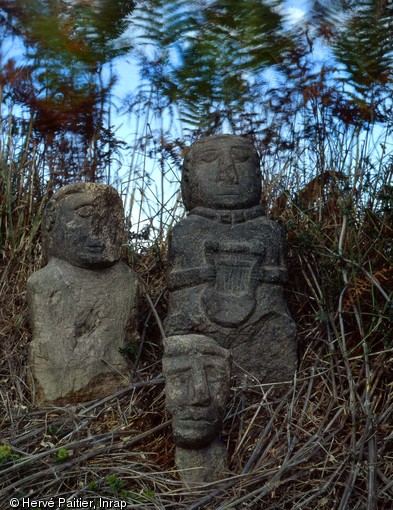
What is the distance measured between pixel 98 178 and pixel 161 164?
443 mm

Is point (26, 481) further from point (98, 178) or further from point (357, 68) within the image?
point (357, 68)

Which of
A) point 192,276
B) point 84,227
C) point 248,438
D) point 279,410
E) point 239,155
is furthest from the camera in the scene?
point 239,155

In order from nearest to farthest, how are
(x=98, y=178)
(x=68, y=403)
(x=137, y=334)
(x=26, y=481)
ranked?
(x=26, y=481) → (x=68, y=403) → (x=137, y=334) → (x=98, y=178)

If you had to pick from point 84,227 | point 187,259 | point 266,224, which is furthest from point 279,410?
point 84,227

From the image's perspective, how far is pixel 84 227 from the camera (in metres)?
4.33

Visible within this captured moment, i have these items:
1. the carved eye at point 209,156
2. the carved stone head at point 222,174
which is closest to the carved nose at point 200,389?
the carved stone head at point 222,174

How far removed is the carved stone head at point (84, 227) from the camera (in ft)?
14.1

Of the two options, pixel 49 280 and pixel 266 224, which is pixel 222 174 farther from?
pixel 49 280

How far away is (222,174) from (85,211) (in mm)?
755

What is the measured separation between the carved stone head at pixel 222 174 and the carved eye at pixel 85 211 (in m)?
0.55

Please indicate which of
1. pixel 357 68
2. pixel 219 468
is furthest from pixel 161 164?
pixel 219 468

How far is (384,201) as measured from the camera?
452 centimetres

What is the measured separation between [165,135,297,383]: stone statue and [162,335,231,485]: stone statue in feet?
1.45

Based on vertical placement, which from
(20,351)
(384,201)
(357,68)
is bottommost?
(20,351)
